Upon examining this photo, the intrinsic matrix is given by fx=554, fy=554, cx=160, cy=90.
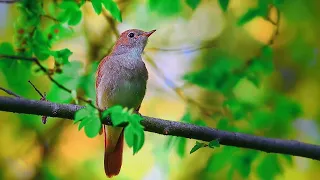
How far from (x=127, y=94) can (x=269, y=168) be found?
54.5 inches

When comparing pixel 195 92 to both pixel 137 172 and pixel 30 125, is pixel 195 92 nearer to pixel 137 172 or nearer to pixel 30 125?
pixel 137 172

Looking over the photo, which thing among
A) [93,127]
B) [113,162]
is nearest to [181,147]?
[113,162]

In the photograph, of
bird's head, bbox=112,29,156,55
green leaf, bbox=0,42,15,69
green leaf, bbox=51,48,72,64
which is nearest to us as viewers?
green leaf, bbox=51,48,72,64

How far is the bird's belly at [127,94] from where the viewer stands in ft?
14.5

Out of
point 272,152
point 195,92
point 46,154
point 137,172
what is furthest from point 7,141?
point 272,152

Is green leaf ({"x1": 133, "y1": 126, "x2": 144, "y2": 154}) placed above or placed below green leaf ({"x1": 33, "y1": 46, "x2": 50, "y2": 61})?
above

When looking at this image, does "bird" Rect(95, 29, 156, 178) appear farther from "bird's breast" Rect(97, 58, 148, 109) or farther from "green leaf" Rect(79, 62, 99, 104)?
"green leaf" Rect(79, 62, 99, 104)

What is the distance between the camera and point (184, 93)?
5879 mm

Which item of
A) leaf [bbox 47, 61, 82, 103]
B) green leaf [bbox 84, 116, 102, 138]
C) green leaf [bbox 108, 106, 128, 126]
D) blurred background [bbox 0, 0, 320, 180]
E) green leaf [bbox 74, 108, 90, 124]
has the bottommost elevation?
blurred background [bbox 0, 0, 320, 180]

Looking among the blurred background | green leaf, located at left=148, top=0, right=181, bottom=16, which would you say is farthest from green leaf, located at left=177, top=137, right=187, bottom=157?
green leaf, located at left=148, top=0, right=181, bottom=16

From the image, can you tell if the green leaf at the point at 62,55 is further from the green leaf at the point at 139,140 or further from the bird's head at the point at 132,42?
the green leaf at the point at 139,140

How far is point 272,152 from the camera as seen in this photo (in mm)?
4355

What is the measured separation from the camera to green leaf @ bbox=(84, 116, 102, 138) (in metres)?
2.93

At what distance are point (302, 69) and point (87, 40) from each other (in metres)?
2.68
